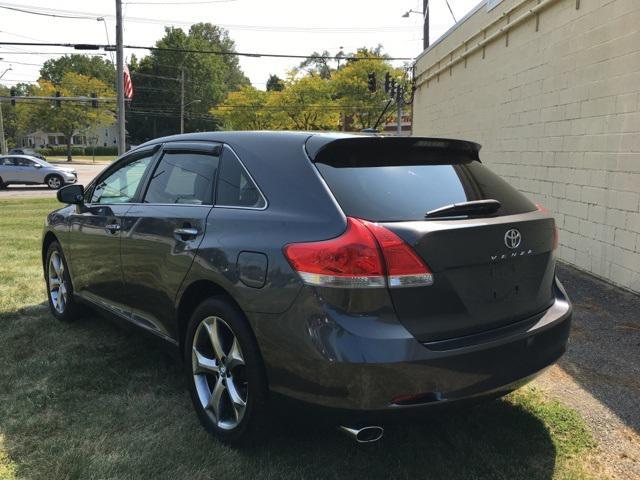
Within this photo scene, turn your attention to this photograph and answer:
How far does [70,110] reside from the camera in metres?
60.3

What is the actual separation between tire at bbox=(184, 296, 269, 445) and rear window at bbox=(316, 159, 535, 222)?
2.54 feet

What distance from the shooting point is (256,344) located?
254cm

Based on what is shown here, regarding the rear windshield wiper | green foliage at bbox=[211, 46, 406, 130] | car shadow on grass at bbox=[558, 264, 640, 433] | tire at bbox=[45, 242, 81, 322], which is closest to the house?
green foliage at bbox=[211, 46, 406, 130]

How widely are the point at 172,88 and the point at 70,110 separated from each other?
16.8 metres

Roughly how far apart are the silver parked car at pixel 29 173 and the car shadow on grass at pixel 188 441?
76.5 feet

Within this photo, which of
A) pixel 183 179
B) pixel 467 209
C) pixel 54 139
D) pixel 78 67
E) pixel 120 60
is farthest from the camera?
pixel 54 139

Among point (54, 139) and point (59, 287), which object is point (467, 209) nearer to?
point (59, 287)

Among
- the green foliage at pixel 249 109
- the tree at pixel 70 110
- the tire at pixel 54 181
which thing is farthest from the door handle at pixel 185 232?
the tree at pixel 70 110

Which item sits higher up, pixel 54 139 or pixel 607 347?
pixel 54 139

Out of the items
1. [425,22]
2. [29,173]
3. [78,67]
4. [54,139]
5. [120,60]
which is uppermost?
[78,67]

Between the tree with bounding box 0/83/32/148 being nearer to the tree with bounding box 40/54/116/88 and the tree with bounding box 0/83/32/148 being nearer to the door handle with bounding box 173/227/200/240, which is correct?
the tree with bounding box 40/54/116/88

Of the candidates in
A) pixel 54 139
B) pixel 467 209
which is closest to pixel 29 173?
pixel 467 209

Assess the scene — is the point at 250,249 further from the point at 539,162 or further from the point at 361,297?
the point at 539,162

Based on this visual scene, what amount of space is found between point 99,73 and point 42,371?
9920 centimetres
